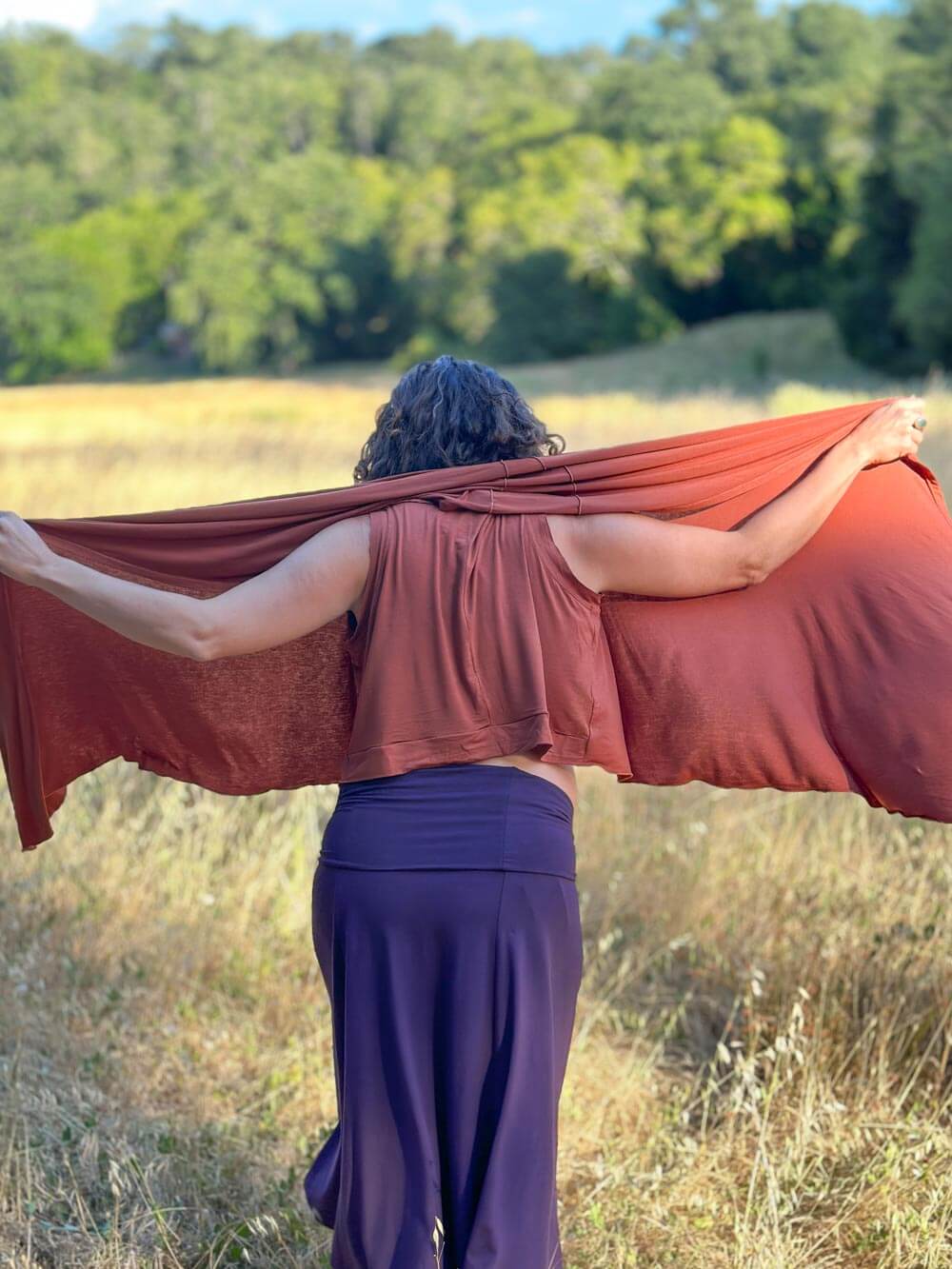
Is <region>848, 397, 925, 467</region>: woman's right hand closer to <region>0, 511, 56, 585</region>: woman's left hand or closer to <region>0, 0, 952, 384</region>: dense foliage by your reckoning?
<region>0, 511, 56, 585</region>: woman's left hand

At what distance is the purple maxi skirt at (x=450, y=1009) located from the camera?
2686 millimetres

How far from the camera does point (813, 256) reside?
50.6m

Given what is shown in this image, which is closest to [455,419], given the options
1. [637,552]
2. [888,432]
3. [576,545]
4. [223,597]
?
[576,545]

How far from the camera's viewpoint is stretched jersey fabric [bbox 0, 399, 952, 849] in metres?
3.17

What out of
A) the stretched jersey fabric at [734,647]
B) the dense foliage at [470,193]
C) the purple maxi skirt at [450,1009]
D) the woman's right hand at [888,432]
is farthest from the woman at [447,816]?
the dense foliage at [470,193]

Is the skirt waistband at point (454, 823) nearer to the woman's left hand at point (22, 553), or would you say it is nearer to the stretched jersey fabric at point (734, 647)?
the stretched jersey fabric at point (734, 647)

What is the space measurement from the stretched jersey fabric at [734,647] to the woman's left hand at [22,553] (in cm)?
46

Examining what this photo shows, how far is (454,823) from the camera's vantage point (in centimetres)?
271

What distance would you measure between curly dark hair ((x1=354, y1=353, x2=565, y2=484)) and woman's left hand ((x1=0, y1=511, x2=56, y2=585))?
0.74 metres

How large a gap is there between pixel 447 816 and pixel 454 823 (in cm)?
2

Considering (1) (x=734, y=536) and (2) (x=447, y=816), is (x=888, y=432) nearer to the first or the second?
(1) (x=734, y=536)

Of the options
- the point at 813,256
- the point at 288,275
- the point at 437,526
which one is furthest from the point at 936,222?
the point at 288,275

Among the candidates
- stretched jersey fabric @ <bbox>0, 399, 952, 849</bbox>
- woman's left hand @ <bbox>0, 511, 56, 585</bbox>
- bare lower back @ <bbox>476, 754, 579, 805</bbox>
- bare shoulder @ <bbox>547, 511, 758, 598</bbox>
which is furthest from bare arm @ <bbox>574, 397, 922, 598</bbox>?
woman's left hand @ <bbox>0, 511, 56, 585</bbox>

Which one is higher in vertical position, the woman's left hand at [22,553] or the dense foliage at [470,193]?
the dense foliage at [470,193]
